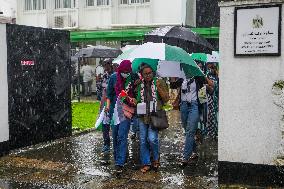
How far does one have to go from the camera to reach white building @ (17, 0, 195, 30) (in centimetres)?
2591

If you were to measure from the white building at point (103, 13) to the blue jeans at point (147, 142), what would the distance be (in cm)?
1801

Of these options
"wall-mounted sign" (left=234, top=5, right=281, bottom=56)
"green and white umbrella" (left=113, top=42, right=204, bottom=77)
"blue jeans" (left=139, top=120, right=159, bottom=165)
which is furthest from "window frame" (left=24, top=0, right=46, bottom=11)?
"wall-mounted sign" (left=234, top=5, right=281, bottom=56)

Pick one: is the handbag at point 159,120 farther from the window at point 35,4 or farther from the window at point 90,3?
the window at point 35,4

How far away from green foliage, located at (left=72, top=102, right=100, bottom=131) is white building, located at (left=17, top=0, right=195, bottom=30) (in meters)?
8.29

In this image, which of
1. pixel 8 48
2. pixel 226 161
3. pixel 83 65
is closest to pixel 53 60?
pixel 8 48

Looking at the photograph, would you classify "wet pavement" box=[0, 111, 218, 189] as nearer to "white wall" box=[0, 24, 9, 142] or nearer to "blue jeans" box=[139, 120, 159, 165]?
"blue jeans" box=[139, 120, 159, 165]

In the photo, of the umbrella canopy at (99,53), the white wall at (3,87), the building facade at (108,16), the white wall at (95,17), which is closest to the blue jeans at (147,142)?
the white wall at (3,87)

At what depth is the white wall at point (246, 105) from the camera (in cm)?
659

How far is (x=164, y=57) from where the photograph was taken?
750 centimetres

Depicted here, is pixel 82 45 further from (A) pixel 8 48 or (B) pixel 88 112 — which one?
(A) pixel 8 48

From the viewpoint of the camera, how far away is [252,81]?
6672 millimetres

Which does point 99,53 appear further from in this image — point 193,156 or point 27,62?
point 193,156

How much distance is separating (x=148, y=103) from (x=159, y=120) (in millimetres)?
344

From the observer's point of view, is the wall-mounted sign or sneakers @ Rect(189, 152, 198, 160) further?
sneakers @ Rect(189, 152, 198, 160)
